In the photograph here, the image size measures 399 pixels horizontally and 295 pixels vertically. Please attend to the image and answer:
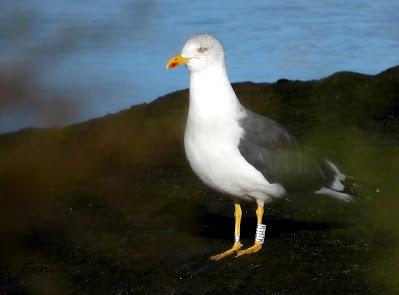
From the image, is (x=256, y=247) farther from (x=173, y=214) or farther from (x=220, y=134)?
(x=173, y=214)

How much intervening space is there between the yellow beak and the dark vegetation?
231cm

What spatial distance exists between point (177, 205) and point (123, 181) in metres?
2.13

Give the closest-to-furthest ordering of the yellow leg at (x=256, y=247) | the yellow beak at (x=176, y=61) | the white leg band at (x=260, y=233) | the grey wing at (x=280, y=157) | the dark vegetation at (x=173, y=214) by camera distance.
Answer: the yellow beak at (x=176, y=61)
the dark vegetation at (x=173, y=214)
the grey wing at (x=280, y=157)
the yellow leg at (x=256, y=247)
the white leg band at (x=260, y=233)

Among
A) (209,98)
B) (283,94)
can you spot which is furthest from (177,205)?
(283,94)

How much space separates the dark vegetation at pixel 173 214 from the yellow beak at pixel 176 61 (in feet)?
7.58

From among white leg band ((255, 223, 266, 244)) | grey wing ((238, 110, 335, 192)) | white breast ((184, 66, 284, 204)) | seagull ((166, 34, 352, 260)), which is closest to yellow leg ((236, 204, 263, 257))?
white leg band ((255, 223, 266, 244))

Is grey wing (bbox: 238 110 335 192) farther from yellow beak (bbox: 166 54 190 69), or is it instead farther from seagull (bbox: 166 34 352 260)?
yellow beak (bbox: 166 54 190 69)

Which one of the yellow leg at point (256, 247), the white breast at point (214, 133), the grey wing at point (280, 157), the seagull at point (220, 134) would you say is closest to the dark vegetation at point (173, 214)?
the yellow leg at point (256, 247)

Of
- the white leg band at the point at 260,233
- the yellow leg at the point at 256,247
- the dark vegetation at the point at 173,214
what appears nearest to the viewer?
the dark vegetation at the point at 173,214

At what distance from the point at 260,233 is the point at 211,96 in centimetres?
189

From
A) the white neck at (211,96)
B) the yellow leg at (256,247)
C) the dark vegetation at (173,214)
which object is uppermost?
the white neck at (211,96)

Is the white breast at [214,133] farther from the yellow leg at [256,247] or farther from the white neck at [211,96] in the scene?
the yellow leg at [256,247]

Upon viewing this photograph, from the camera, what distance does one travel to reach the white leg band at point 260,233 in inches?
507

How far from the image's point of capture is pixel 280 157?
508 inches
